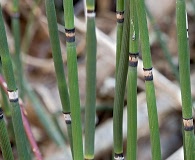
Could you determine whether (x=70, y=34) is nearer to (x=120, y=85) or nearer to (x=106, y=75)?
(x=120, y=85)

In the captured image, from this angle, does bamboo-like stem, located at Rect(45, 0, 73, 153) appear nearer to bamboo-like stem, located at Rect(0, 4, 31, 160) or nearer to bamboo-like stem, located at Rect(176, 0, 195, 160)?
bamboo-like stem, located at Rect(0, 4, 31, 160)

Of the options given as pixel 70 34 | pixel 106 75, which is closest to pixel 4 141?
pixel 70 34

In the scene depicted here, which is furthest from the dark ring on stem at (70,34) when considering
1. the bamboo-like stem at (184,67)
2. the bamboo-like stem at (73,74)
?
the bamboo-like stem at (184,67)

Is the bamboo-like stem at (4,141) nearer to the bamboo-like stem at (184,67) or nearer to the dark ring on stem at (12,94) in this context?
the dark ring on stem at (12,94)

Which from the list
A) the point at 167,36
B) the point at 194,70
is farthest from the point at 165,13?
the point at 194,70

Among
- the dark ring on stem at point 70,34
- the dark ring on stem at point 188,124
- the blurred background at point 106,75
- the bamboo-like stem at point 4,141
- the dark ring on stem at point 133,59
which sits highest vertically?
the dark ring on stem at point 70,34
